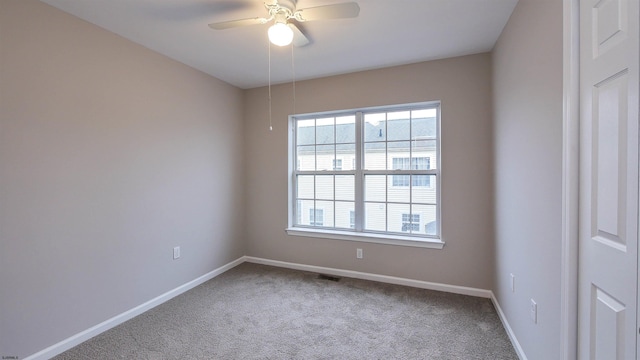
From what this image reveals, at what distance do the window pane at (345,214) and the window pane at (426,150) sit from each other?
1.00 meters

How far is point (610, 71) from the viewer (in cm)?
97

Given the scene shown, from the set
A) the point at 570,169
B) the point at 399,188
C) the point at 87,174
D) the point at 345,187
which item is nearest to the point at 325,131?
the point at 345,187

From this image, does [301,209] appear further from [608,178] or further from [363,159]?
[608,178]

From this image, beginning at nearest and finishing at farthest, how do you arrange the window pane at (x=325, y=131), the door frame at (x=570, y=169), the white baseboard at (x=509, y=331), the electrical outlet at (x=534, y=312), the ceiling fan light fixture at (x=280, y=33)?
1. the door frame at (x=570, y=169)
2. the electrical outlet at (x=534, y=312)
3. the ceiling fan light fixture at (x=280, y=33)
4. the white baseboard at (x=509, y=331)
5. the window pane at (x=325, y=131)

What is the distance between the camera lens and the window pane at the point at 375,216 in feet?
10.4

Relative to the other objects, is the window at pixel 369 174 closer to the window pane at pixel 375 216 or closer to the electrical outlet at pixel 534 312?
the window pane at pixel 375 216

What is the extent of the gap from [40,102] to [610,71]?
3143mm

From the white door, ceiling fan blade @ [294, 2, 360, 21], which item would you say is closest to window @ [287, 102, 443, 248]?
ceiling fan blade @ [294, 2, 360, 21]

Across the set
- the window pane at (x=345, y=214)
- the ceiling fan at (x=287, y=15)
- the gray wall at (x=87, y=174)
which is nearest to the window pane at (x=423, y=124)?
the window pane at (x=345, y=214)

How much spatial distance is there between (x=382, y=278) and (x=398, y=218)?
73 centimetres

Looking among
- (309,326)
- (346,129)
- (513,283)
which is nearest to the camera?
(513,283)

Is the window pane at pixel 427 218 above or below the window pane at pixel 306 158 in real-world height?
below

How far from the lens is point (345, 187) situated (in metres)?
3.37

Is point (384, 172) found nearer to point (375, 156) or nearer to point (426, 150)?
point (375, 156)
